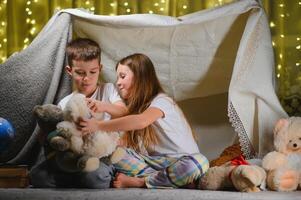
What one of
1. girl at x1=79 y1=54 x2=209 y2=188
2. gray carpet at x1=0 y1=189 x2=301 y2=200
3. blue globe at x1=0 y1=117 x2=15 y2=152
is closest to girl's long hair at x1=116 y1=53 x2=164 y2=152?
girl at x1=79 y1=54 x2=209 y2=188

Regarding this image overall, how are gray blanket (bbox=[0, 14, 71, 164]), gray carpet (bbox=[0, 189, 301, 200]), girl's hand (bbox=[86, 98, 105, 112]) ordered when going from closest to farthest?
gray carpet (bbox=[0, 189, 301, 200]), girl's hand (bbox=[86, 98, 105, 112]), gray blanket (bbox=[0, 14, 71, 164])

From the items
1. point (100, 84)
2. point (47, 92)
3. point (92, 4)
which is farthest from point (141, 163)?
point (92, 4)

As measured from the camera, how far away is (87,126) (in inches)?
69.7

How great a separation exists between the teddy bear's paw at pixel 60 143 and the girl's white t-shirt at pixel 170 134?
12.2 inches

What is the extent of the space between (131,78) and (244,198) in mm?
590

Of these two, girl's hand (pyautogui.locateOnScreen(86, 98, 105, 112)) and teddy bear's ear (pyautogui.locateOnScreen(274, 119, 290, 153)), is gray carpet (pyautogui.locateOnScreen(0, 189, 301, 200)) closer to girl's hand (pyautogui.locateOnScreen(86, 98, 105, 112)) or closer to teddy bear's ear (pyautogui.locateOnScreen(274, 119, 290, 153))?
teddy bear's ear (pyautogui.locateOnScreen(274, 119, 290, 153))

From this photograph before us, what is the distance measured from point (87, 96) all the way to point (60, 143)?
29 cm

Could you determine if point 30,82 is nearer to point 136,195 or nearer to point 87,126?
point 87,126

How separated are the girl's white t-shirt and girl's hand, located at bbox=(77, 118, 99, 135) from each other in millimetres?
217

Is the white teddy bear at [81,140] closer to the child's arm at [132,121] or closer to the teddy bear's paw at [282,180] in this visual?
the child's arm at [132,121]

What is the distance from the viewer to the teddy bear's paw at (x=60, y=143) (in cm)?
173

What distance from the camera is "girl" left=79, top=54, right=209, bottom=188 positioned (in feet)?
5.88

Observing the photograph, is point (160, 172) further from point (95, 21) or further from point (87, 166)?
point (95, 21)

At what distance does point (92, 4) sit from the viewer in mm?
2377
